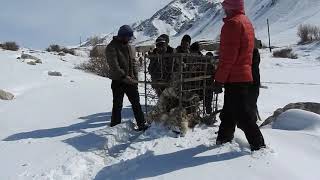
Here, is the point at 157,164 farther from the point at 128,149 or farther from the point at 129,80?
the point at 129,80

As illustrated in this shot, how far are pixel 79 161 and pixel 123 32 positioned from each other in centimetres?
223

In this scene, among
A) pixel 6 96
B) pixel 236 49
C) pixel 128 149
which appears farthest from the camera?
pixel 6 96

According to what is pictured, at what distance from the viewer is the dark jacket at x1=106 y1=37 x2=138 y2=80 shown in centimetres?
766

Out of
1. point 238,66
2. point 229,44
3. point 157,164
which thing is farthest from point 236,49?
point 157,164

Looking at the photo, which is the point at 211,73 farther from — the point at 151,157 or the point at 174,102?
the point at 151,157

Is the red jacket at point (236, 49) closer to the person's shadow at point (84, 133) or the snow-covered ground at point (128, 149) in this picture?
the snow-covered ground at point (128, 149)

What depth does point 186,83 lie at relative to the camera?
7.51 meters

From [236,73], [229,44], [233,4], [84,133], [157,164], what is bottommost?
[157,164]

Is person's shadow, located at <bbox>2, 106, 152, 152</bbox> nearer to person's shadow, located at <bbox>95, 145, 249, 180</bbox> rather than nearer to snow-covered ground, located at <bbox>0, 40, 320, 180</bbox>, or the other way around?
snow-covered ground, located at <bbox>0, 40, 320, 180</bbox>

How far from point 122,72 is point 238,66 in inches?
89.8

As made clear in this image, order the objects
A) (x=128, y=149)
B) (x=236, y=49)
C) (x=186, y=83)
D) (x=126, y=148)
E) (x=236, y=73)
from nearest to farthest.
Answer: (x=236, y=49) < (x=236, y=73) < (x=128, y=149) < (x=126, y=148) < (x=186, y=83)

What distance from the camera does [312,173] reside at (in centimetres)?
536

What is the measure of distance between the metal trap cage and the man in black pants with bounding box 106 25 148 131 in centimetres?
27

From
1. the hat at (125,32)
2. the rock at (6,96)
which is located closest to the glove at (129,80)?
the hat at (125,32)
